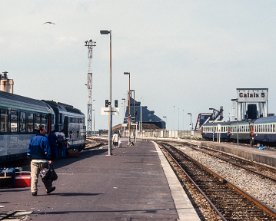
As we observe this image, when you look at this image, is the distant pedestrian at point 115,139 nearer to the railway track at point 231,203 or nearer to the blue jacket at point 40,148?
the railway track at point 231,203

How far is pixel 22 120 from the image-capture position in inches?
1010

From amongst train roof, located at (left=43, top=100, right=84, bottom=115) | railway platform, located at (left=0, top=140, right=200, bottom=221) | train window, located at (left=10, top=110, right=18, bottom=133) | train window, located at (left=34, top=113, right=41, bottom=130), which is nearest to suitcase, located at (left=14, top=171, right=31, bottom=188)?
railway platform, located at (left=0, top=140, right=200, bottom=221)

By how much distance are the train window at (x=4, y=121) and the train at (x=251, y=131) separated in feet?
118

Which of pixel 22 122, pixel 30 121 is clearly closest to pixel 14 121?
pixel 22 122

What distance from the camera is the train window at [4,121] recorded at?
2212 cm

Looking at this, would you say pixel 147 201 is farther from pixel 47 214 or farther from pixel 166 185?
pixel 166 185

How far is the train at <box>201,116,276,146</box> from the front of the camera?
5609cm

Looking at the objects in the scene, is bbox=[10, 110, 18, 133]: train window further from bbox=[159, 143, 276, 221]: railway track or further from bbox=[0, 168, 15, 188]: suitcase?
bbox=[0, 168, 15, 188]: suitcase

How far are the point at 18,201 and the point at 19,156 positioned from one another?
12512 mm

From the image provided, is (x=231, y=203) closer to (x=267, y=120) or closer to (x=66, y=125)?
(x=66, y=125)

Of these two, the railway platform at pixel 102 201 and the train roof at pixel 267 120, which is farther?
the train roof at pixel 267 120

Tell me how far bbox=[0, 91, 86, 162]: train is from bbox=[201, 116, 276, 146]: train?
25956 mm

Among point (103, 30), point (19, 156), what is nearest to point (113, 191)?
point (19, 156)

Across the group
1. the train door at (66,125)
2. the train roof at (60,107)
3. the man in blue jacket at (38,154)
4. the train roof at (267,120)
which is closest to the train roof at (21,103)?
the train roof at (60,107)
